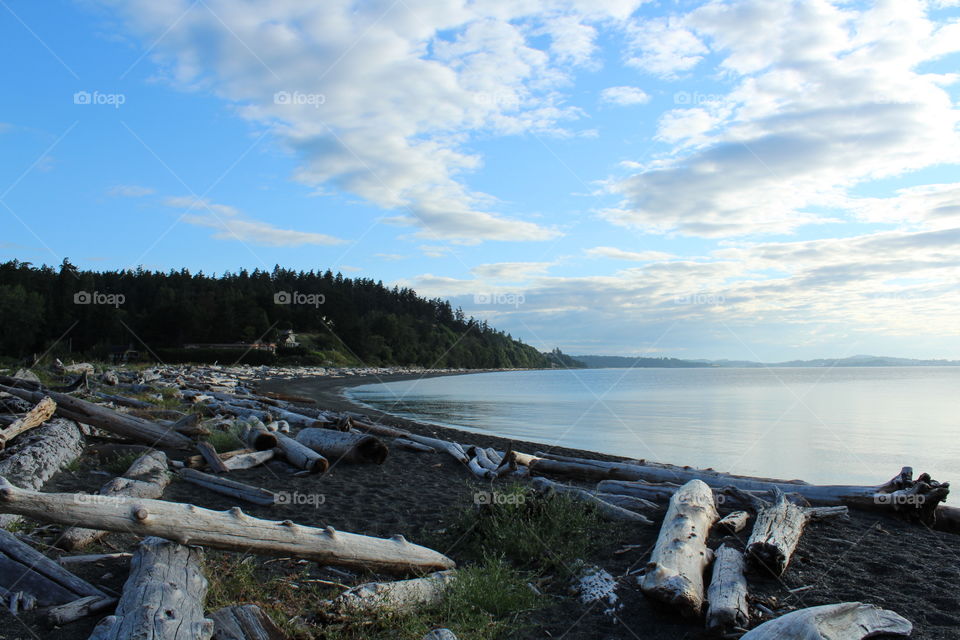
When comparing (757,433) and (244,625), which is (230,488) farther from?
(757,433)

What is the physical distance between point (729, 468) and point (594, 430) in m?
8.91

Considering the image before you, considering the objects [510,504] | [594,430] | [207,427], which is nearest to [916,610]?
[510,504]

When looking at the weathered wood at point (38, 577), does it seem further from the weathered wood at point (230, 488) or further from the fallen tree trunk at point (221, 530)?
the weathered wood at point (230, 488)

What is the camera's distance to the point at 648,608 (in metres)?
4.92

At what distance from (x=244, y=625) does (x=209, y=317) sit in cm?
8115

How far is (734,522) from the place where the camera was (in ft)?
22.1

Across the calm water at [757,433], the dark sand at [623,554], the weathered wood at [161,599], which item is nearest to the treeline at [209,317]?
the calm water at [757,433]

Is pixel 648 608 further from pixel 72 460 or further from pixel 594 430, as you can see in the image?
pixel 594 430

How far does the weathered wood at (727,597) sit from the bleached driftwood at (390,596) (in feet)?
6.82

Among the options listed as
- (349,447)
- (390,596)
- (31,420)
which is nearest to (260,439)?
(349,447)

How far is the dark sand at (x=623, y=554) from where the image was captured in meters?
4.66

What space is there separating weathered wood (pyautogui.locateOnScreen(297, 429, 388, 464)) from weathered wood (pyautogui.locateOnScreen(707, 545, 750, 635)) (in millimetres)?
7287

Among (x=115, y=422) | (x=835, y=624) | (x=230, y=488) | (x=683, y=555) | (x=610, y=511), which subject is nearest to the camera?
(x=835, y=624)

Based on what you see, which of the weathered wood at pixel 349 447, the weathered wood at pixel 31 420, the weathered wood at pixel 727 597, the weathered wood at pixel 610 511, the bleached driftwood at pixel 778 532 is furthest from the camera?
the weathered wood at pixel 349 447
